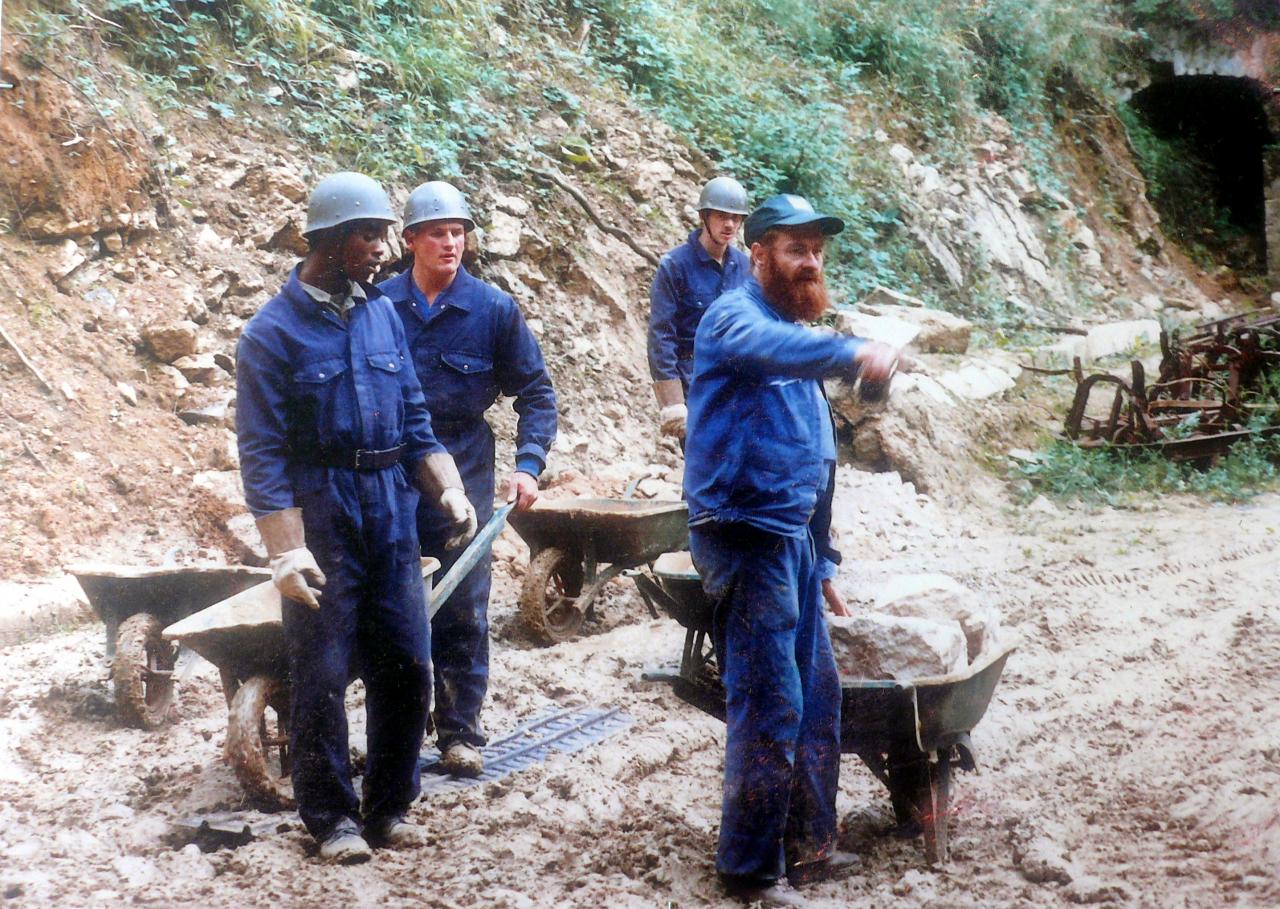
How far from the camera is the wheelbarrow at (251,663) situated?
3053 millimetres

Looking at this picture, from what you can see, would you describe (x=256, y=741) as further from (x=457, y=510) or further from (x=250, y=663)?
(x=457, y=510)

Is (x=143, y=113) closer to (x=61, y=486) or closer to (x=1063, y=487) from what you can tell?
(x=61, y=486)

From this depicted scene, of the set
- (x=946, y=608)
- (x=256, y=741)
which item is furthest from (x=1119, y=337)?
(x=256, y=741)

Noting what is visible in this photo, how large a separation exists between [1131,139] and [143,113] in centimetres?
466

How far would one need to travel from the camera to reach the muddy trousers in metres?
Answer: 2.71

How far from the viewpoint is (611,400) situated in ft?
22.5

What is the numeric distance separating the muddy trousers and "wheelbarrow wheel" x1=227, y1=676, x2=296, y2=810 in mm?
1202

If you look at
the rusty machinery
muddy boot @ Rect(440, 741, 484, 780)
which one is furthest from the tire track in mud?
muddy boot @ Rect(440, 741, 484, 780)

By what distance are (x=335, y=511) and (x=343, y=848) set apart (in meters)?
0.88

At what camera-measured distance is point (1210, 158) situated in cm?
470

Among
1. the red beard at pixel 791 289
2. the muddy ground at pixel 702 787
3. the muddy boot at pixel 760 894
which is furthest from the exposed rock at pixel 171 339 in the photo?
the muddy boot at pixel 760 894

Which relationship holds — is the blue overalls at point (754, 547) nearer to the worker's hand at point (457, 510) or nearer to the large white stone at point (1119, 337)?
the worker's hand at point (457, 510)

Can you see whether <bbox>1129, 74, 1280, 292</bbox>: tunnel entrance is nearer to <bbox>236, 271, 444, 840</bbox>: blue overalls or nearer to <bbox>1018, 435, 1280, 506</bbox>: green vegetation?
<bbox>1018, 435, 1280, 506</bbox>: green vegetation

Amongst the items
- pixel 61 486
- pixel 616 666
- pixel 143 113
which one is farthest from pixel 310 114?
pixel 616 666
